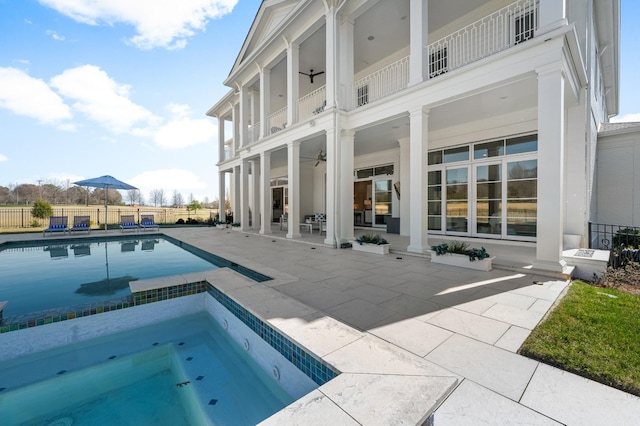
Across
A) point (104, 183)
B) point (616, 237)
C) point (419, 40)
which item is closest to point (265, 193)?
point (104, 183)

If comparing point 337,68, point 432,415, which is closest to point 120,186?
point 337,68

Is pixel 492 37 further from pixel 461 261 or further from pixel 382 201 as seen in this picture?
pixel 382 201

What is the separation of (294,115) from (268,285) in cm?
692

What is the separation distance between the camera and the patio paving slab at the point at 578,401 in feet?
4.86

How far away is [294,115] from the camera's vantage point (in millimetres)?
9305

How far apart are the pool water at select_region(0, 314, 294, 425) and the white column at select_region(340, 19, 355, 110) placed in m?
6.71

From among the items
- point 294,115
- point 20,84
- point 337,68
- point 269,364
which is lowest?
point 269,364

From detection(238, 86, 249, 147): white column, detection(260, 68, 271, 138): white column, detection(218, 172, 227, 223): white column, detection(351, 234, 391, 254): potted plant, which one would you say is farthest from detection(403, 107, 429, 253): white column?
detection(218, 172, 227, 223): white column

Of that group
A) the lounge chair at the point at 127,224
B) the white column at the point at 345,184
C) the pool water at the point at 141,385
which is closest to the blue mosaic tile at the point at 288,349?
the pool water at the point at 141,385

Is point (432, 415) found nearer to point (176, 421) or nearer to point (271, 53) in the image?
point (176, 421)

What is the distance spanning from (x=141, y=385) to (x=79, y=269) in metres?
4.99

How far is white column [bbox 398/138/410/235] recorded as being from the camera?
9359 mm

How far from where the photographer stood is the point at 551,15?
437 centimetres

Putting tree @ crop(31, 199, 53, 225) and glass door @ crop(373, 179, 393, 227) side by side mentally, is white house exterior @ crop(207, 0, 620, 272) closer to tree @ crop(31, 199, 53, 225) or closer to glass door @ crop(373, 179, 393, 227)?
glass door @ crop(373, 179, 393, 227)
